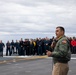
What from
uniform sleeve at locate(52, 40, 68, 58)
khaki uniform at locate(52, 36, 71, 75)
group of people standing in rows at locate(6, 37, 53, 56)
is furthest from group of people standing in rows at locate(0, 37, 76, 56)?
uniform sleeve at locate(52, 40, 68, 58)

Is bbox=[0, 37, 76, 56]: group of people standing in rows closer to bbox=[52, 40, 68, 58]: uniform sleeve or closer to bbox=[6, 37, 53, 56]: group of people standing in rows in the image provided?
bbox=[6, 37, 53, 56]: group of people standing in rows

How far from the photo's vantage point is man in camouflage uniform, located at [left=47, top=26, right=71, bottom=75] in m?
7.49

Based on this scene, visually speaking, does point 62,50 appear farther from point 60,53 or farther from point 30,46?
A: point 30,46

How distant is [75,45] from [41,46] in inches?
147

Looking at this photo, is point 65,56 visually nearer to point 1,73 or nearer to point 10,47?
point 1,73

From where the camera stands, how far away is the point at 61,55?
7500 mm

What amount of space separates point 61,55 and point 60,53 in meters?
0.05

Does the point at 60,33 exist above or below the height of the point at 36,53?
above

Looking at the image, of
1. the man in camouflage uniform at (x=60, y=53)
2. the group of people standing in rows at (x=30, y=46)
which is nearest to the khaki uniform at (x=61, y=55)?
the man in camouflage uniform at (x=60, y=53)

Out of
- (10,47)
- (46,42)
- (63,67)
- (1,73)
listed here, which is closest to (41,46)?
(46,42)

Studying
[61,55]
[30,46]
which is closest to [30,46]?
[30,46]

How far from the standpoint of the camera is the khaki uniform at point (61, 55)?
24.6ft

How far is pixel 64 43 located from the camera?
A: 297 inches

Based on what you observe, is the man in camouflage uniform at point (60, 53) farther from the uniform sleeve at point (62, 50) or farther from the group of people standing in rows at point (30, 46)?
the group of people standing in rows at point (30, 46)
